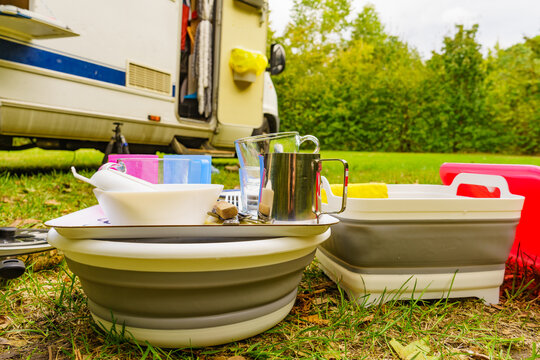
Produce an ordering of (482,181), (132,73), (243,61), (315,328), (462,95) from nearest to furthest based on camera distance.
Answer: (315,328) → (482,181) → (132,73) → (243,61) → (462,95)

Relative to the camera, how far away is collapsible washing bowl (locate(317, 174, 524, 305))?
1167 mm

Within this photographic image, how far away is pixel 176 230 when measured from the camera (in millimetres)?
845

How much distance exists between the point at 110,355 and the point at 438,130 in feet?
47.4

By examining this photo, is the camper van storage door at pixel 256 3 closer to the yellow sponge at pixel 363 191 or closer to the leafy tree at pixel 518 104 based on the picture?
the yellow sponge at pixel 363 191

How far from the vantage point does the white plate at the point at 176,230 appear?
83cm

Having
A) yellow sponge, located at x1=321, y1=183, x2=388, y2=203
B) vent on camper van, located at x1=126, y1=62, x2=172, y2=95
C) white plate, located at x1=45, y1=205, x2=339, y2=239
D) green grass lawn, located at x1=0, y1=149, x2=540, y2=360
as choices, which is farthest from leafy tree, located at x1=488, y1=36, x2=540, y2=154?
white plate, located at x1=45, y1=205, x2=339, y2=239

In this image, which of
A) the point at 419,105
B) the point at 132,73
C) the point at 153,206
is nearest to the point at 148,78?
the point at 132,73

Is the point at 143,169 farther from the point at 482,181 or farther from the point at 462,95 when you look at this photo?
the point at 462,95

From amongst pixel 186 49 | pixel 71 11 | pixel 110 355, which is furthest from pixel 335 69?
pixel 110 355

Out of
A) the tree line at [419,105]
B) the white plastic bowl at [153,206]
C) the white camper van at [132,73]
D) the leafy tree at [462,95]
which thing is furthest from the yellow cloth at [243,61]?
the leafy tree at [462,95]

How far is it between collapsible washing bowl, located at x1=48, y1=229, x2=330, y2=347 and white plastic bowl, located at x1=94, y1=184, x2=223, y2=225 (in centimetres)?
5

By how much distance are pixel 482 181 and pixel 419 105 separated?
44.1 feet

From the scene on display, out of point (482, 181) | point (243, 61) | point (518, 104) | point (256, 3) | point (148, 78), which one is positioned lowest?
point (482, 181)

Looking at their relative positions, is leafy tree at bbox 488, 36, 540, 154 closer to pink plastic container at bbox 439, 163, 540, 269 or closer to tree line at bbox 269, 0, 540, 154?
tree line at bbox 269, 0, 540, 154
